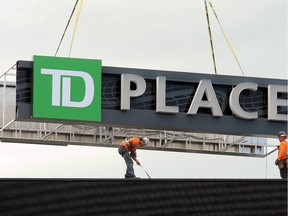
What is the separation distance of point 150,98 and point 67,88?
3405mm

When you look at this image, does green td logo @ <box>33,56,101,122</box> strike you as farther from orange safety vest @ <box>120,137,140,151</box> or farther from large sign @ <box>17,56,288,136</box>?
orange safety vest @ <box>120,137,140,151</box>

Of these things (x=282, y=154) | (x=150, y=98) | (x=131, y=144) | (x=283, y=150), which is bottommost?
(x=282, y=154)

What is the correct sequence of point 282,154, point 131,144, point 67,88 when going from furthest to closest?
1. point 67,88
2. point 282,154
3. point 131,144

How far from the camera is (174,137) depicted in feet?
178

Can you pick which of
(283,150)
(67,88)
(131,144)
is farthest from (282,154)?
(67,88)

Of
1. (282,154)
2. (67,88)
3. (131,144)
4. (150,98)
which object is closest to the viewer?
(131,144)

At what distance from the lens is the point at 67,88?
48.9 m

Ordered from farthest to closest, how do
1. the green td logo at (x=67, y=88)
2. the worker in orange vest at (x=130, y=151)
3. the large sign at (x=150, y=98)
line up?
the large sign at (x=150, y=98), the green td logo at (x=67, y=88), the worker in orange vest at (x=130, y=151)

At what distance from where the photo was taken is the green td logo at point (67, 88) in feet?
160

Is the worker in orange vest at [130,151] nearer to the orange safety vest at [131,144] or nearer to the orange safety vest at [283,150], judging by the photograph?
the orange safety vest at [131,144]

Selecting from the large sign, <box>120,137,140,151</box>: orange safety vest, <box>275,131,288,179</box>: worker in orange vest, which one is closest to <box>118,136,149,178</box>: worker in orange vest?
<box>120,137,140,151</box>: orange safety vest

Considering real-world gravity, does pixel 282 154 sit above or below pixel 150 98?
below

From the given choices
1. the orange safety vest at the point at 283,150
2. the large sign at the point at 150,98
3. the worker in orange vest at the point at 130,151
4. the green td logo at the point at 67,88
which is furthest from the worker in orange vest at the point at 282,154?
the green td logo at the point at 67,88

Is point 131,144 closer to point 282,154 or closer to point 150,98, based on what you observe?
point 282,154
